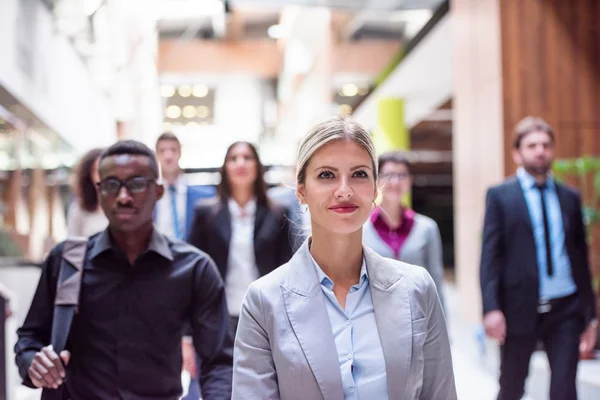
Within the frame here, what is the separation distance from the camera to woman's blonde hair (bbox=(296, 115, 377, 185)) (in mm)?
1682

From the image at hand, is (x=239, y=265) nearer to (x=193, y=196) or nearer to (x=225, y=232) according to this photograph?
(x=225, y=232)

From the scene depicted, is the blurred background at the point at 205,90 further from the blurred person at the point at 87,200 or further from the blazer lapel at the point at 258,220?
the blazer lapel at the point at 258,220

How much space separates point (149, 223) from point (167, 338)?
0.38m

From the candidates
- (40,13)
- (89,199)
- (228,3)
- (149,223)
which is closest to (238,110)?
(228,3)

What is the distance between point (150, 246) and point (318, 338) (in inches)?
34.7

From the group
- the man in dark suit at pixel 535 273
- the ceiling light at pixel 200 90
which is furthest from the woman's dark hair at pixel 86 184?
the ceiling light at pixel 200 90

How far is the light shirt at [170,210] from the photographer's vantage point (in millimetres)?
3975

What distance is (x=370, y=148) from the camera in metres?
1.73

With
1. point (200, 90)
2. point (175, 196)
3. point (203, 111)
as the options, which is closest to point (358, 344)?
A: point (175, 196)

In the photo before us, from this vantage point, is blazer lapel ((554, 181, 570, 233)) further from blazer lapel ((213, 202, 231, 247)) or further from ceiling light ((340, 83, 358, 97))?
ceiling light ((340, 83, 358, 97))

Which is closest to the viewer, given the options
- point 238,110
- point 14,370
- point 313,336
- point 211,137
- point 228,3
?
point 313,336

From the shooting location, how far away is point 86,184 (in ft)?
12.3

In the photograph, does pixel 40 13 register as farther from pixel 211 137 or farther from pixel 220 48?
pixel 220 48

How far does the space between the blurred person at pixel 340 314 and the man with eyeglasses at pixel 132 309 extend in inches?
24.9
